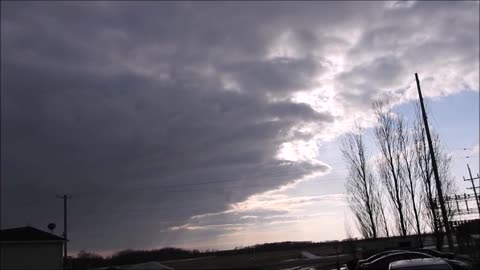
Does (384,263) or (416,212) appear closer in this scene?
(384,263)

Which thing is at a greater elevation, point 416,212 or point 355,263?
point 416,212

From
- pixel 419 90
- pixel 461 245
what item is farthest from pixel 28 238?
pixel 461 245

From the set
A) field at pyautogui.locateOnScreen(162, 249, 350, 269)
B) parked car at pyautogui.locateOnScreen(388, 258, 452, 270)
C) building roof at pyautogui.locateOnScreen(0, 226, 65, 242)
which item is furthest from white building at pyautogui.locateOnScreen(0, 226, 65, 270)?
parked car at pyautogui.locateOnScreen(388, 258, 452, 270)

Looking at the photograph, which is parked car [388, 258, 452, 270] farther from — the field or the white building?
the field

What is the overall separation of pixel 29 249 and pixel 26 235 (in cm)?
143

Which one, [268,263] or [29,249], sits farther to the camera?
[268,263]

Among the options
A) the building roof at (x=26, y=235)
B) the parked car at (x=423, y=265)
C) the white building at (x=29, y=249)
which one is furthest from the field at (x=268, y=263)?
the parked car at (x=423, y=265)

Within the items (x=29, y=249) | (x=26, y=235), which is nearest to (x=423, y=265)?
(x=29, y=249)

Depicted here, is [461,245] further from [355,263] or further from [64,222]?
[64,222]

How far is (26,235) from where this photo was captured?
36.9m

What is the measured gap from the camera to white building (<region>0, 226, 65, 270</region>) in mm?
35031

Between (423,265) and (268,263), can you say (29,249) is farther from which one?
(268,263)

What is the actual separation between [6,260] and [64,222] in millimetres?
26257

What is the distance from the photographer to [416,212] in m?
31.5
